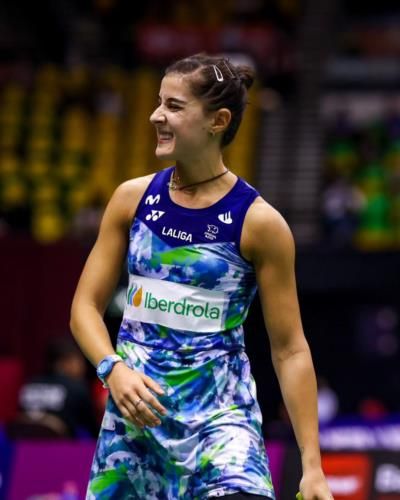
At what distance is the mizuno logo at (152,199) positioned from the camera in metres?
3.86

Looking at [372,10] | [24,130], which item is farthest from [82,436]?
[372,10]

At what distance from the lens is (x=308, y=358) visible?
3805mm

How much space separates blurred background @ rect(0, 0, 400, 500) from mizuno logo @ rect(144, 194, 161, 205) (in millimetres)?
5505

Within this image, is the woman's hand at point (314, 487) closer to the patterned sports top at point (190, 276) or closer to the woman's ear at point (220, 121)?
the patterned sports top at point (190, 276)

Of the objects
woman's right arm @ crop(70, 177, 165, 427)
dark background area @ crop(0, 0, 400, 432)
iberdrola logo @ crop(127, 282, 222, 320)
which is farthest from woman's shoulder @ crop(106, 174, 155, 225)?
dark background area @ crop(0, 0, 400, 432)

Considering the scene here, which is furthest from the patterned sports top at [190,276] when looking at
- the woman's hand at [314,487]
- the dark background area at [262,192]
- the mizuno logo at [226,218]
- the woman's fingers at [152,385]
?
the dark background area at [262,192]

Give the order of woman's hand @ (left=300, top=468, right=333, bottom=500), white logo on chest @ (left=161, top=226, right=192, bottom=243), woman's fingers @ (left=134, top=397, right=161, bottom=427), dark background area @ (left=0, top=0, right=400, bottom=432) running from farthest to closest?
dark background area @ (left=0, top=0, right=400, bottom=432), white logo on chest @ (left=161, top=226, right=192, bottom=243), woman's hand @ (left=300, top=468, right=333, bottom=500), woman's fingers @ (left=134, top=397, right=161, bottom=427)

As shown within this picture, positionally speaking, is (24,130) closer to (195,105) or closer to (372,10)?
(372,10)

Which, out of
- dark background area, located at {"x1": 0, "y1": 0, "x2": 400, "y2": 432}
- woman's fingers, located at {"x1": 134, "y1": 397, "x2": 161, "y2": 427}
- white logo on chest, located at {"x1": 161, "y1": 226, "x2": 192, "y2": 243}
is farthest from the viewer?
dark background area, located at {"x1": 0, "y1": 0, "x2": 400, "y2": 432}

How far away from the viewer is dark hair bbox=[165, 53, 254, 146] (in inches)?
149

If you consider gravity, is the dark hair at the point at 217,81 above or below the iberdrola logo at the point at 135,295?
above

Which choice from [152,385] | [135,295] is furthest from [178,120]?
[152,385]

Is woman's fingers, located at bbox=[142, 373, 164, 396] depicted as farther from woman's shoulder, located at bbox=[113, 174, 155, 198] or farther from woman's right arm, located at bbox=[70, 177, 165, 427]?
woman's shoulder, located at bbox=[113, 174, 155, 198]

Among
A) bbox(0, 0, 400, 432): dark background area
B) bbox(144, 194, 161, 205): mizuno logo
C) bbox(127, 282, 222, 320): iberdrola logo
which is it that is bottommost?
bbox(0, 0, 400, 432): dark background area
